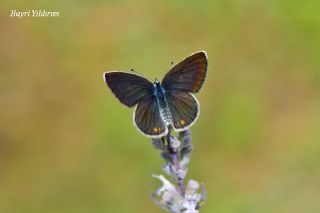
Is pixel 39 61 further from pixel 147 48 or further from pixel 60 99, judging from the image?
pixel 147 48

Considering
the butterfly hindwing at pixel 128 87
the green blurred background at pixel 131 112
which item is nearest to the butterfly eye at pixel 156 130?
the butterfly hindwing at pixel 128 87

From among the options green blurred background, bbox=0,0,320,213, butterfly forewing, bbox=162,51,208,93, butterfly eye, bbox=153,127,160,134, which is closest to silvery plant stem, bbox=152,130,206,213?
butterfly eye, bbox=153,127,160,134

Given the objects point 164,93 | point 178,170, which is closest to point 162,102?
point 164,93

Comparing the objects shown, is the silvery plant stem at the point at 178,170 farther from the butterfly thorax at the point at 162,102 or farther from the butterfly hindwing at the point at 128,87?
the butterfly hindwing at the point at 128,87

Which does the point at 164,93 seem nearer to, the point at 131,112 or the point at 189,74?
the point at 189,74

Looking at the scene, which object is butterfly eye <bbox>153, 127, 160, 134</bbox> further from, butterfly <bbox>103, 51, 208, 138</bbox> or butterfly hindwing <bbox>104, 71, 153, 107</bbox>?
butterfly hindwing <bbox>104, 71, 153, 107</bbox>

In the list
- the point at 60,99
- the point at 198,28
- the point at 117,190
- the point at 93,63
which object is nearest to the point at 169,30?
the point at 198,28
